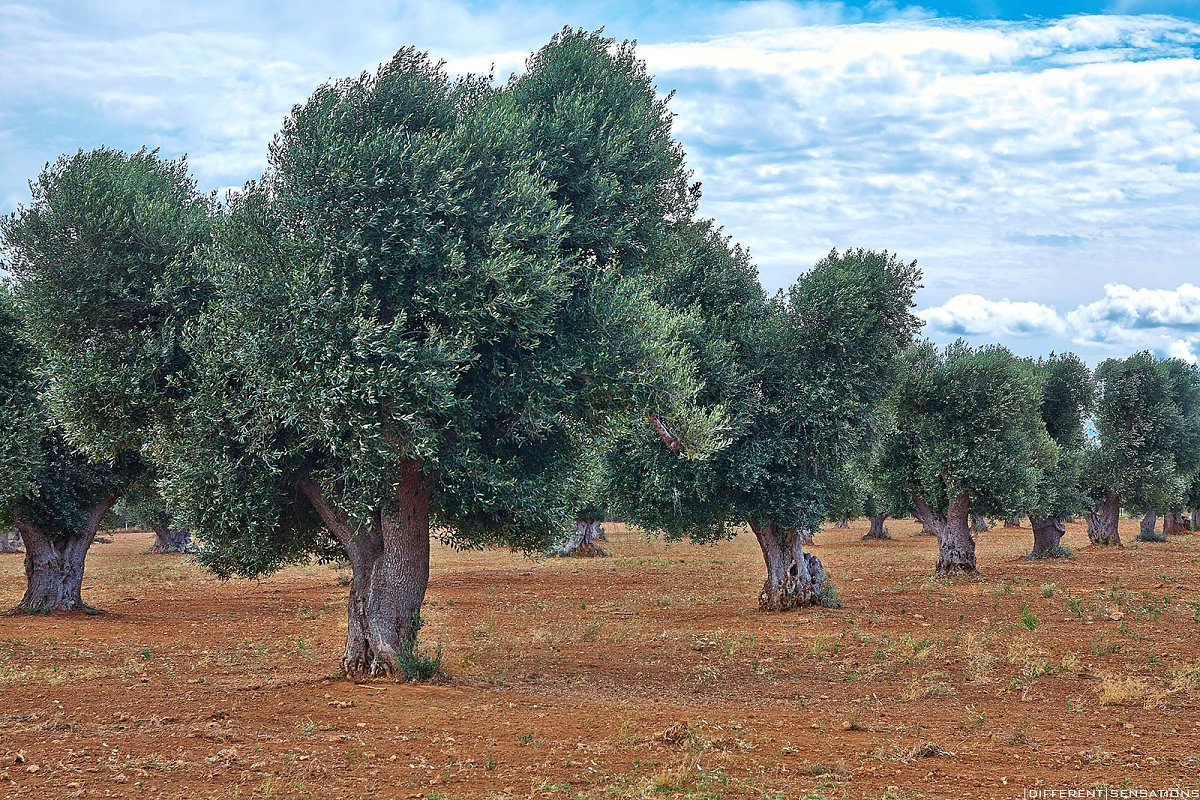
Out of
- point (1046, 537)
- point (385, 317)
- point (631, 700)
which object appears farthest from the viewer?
point (1046, 537)

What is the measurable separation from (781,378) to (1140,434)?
42.9 metres

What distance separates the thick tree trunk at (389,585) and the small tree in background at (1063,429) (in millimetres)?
47666

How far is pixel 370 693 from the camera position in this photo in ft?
65.3

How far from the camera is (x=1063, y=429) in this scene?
205 ft

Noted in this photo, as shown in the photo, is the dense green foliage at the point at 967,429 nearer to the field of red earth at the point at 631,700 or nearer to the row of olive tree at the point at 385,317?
the field of red earth at the point at 631,700

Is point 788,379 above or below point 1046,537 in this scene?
above

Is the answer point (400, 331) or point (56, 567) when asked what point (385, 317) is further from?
point (56, 567)

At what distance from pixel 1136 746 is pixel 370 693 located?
43.6 feet

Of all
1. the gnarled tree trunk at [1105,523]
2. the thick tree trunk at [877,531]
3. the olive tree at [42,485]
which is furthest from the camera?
the thick tree trunk at [877,531]

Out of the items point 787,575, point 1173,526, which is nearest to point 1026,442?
point 787,575

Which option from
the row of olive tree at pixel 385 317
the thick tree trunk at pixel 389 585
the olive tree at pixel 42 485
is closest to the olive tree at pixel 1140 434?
the row of olive tree at pixel 385 317

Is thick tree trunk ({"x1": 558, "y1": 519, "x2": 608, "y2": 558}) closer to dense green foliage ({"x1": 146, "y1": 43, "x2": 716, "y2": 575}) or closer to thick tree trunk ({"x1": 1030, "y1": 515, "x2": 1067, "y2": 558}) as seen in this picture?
thick tree trunk ({"x1": 1030, "y1": 515, "x2": 1067, "y2": 558})

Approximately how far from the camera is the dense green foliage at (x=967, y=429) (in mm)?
45312

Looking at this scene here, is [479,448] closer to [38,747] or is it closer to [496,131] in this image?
[496,131]
